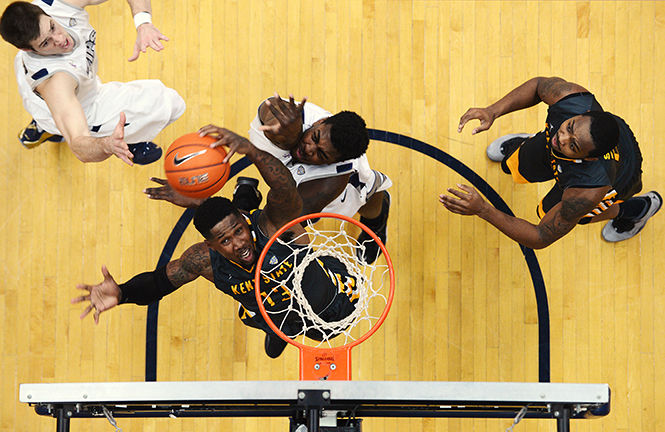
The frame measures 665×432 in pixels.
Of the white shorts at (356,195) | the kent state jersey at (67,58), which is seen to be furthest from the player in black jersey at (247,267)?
the kent state jersey at (67,58)

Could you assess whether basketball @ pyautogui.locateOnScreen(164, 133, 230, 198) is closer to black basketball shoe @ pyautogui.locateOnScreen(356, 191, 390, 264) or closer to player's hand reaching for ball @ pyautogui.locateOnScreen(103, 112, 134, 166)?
player's hand reaching for ball @ pyautogui.locateOnScreen(103, 112, 134, 166)

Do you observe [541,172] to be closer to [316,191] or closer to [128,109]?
[316,191]

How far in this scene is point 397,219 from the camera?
Result: 4.91 meters

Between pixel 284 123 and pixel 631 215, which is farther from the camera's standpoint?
pixel 631 215

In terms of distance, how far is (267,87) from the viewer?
196 inches

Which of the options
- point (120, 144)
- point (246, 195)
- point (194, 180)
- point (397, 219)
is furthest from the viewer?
point (397, 219)

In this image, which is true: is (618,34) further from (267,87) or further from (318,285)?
(318,285)

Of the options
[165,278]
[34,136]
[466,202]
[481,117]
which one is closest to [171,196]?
[165,278]

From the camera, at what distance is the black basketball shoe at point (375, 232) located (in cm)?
446

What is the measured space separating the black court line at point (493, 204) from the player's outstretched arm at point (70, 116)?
4.21ft

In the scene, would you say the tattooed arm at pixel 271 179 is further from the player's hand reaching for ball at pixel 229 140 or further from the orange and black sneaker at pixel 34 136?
the orange and black sneaker at pixel 34 136

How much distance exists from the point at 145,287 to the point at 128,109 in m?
1.31

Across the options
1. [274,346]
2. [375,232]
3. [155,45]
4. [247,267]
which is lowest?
[274,346]

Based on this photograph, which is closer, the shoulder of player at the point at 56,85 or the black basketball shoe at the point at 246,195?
the shoulder of player at the point at 56,85
